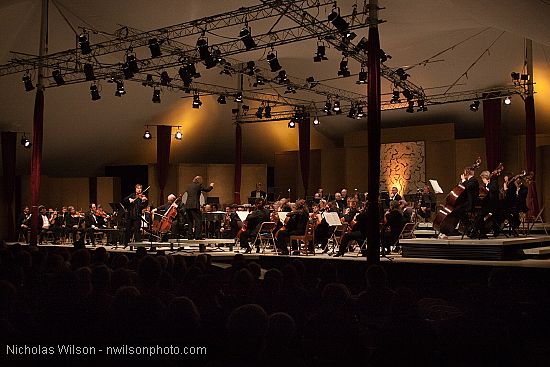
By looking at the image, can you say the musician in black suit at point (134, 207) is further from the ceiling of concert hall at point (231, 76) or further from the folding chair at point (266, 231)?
the ceiling of concert hall at point (231, 76)

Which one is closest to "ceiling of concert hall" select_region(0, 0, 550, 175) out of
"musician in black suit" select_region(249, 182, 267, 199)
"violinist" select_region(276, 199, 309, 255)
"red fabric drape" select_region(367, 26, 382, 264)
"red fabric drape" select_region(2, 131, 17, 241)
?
"red fabric drape" select_region(2, 131, 17, 241)

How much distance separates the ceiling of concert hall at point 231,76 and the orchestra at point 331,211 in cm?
272

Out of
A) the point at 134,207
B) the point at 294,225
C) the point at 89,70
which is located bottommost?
the point at 294,225

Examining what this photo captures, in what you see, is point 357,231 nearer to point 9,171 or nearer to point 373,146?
point 373,146

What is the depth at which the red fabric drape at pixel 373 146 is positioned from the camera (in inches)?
371

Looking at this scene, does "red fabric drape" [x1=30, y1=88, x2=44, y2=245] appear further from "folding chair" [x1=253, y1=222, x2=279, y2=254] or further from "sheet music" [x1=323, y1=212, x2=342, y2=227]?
"sheet music" [x1=323, y1=212, x2=342, y2=227]

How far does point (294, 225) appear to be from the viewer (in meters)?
11.8

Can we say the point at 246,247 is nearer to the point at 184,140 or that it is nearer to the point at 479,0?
the point at 479,0

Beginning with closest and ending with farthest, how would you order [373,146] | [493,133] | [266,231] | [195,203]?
[373,146], [266,231], [195,203], [493,133]

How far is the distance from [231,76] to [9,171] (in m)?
7.41

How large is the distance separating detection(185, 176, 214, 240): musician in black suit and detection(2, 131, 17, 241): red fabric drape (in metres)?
8.07

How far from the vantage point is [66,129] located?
63.7 feet

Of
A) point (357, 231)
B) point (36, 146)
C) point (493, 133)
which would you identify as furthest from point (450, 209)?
point (36, 146)

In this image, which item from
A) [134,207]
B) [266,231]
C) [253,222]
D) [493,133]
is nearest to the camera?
[266,231]
